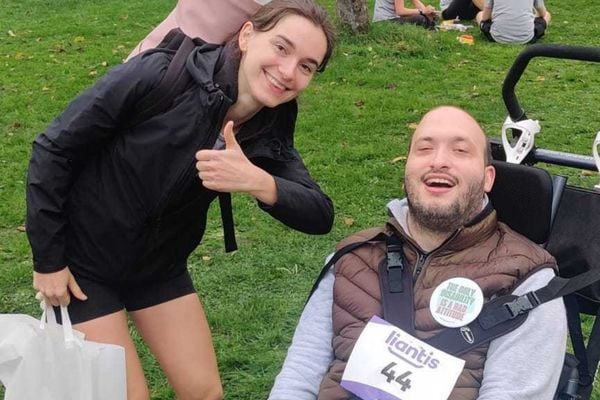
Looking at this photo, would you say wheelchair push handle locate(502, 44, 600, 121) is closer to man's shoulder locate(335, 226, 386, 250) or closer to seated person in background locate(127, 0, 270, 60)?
man's shoulder locate(335, 226, 386, 250)

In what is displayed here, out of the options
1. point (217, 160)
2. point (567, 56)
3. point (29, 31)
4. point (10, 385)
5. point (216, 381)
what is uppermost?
point (567, 56)

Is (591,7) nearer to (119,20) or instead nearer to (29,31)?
(119,20)

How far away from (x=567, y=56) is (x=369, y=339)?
43.9 inches

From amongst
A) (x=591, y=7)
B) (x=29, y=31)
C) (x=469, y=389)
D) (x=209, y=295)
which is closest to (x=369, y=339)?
(x=469, y=389)

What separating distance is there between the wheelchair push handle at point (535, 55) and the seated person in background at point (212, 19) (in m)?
0.92

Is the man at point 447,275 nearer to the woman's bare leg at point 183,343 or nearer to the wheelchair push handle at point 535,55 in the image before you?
the wheelchair push handle at point 535,55

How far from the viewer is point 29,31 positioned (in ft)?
34.2

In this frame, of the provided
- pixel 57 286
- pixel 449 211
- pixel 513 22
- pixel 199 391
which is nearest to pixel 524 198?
pixel 449 211

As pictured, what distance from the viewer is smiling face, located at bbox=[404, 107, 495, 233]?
2.52 meters

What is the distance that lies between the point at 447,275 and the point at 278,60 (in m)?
0.84

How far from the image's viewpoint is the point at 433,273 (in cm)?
250

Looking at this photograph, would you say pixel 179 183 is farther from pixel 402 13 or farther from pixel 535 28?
pixel 535 28

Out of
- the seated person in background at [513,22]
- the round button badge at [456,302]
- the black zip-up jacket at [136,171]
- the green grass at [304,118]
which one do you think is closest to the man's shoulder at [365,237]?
the black zip-up jacket at [136,171]

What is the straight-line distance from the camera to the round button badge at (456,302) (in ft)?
7.73
